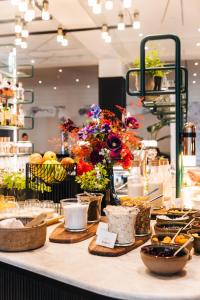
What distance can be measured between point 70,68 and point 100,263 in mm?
11478

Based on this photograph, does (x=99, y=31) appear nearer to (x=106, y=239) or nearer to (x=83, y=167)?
(x=83, y=167)

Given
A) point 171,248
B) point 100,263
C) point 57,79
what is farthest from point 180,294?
point 57,79

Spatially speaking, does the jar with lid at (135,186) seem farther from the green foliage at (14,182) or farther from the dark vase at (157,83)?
the dark vase at (157,83)

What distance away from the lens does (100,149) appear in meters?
2.39

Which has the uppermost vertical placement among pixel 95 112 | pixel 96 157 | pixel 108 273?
pixel 95 112

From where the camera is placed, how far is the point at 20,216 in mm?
1997

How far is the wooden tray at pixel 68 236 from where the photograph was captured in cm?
183

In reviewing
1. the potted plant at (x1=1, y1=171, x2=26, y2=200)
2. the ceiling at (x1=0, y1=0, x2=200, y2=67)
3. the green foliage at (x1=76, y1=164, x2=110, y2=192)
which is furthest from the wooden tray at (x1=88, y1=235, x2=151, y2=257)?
the ceiling at (x1=0, y1=0, x2=200, y2=67)

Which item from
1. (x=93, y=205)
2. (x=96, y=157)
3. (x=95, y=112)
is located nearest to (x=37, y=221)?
(x=93, y=205)

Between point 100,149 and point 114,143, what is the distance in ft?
0.30

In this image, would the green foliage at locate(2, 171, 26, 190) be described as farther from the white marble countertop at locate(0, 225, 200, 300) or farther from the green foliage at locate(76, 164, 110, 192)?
the white marble countertop at locate(0, 225, 200, 300)

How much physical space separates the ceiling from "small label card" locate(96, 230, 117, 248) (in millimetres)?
3785

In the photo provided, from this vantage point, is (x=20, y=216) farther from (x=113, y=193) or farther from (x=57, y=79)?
(x=57, y=79)

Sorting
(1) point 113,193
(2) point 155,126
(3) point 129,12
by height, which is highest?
(3) point 129,12
